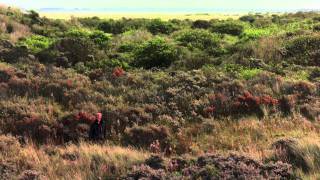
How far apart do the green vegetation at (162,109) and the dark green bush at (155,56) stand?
1.7 inches

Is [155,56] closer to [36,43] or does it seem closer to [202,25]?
[36,43]

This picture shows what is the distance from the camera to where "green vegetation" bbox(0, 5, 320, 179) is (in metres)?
10.3

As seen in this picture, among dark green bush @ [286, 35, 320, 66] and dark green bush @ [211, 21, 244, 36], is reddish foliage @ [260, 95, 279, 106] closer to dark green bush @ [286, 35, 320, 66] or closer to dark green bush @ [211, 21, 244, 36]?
dark green bush @ [286, 35, 320, 66]

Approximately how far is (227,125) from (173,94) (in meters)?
2.65

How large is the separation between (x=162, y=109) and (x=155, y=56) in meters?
7.22

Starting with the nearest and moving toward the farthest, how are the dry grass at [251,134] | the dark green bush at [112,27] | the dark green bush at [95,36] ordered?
the dry grass at [251,134] → the dark green bush at [95,36] → the dark green bush at [112,27]

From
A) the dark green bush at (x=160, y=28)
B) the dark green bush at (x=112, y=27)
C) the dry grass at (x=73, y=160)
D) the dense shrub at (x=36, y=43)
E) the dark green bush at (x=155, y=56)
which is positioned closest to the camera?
the dry grass at (x=73, y=160)

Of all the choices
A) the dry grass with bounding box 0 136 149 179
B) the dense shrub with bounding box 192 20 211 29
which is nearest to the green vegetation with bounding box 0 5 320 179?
the dry grass with bounding box 0 136 149 179

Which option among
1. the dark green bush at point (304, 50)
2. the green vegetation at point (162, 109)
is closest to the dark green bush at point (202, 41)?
the green vegetation at point (162, 109)

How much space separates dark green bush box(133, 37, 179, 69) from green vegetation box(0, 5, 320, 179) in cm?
4

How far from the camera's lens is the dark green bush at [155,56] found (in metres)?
22.0

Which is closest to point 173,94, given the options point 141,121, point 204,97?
point 204,97

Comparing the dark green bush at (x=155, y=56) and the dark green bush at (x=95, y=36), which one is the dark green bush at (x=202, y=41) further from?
the dark green bush at (x=95, y=36)

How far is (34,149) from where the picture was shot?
12102 millimetres
